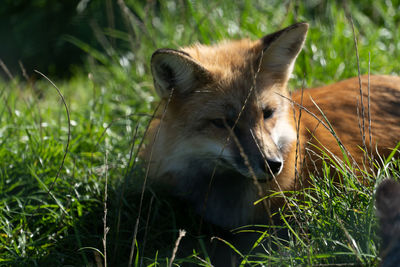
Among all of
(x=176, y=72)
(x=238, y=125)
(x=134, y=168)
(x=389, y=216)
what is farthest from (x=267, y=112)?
(x=389, y=216)

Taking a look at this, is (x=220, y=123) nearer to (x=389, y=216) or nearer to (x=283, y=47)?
(x=283, y=47)

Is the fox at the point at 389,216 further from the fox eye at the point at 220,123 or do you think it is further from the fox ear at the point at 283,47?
the fox ear at the point at 283,47

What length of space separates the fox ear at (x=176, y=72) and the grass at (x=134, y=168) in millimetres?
Answer: 355

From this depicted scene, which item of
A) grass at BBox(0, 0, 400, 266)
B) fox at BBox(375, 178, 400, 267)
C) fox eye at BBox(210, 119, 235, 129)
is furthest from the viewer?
fox eye at BBox(210, 119, 235, 129)

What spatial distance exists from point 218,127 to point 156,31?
3.10 metres

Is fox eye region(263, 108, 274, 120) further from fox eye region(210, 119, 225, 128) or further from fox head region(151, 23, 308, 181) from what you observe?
fox eye region(210, 119, 225, 128)

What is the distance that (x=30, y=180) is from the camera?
3848 mm

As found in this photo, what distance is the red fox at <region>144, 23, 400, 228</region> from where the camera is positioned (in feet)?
10.5

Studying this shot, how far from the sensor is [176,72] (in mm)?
3287

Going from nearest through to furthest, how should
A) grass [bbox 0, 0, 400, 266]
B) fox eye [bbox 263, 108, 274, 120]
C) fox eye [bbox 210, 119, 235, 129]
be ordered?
grass [bbox 0, 0, 400, 266] < fox eye [bbox 210, 119, 235, 129] < fox eye [bbox 263, 108, 274, 120]

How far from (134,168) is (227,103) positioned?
3.33ft

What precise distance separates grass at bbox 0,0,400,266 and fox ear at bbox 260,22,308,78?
87cm

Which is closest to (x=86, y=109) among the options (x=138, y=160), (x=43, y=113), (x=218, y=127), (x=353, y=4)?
(x=43, y=113)

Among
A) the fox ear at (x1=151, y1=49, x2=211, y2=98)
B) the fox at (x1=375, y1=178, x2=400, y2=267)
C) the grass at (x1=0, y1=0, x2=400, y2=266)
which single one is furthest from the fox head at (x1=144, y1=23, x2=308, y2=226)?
the fox at (x1=375, y1=178, x2=400, y2=267)
